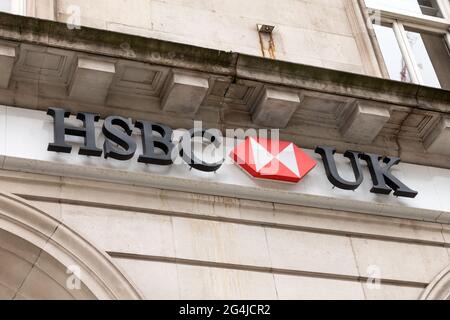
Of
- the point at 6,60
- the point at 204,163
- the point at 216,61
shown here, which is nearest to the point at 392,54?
the point at 216,61

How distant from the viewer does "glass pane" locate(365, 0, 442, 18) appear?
1728cm

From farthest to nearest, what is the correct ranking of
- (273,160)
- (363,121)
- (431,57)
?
(431,57) → (363,121) → (273,160)

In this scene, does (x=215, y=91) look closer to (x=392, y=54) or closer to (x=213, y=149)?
(x=213, y=149)

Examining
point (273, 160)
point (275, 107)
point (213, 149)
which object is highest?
point (275, 107)

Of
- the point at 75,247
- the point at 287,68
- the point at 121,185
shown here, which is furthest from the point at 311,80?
the point at 75,247

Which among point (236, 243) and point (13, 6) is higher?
point (13, 6)

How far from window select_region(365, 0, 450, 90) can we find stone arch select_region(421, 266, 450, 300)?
3804mm

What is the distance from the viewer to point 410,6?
17.7 metres

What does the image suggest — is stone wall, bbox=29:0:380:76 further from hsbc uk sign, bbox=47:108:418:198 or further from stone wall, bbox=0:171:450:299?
stone wall, bbox=0:171:450:299

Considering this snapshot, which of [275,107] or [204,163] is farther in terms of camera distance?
[275,107]

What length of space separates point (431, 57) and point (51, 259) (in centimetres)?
776

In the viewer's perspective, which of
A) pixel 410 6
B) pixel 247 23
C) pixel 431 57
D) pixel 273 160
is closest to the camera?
pixel 273 160
